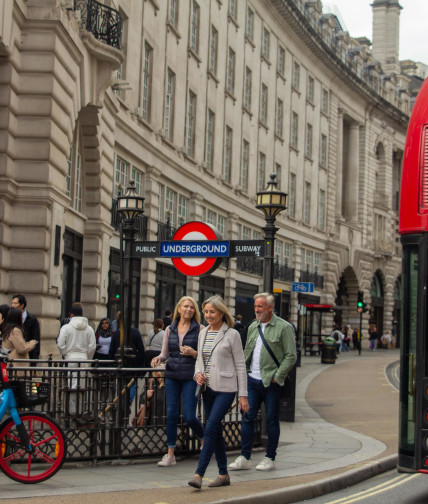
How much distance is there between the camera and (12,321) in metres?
11.3

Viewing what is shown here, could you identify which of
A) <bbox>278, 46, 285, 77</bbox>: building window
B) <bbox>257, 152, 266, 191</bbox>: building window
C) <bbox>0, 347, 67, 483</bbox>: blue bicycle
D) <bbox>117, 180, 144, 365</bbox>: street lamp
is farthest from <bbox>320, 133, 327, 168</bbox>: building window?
<bbox>0, 347, 67, 483</bbox>: blue bicycle

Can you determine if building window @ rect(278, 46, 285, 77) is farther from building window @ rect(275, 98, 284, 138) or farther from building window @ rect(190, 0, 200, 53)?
building window @ rect(190, 0, 200, 53)

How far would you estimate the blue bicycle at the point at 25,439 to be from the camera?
28.3ft

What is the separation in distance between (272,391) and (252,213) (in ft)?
109

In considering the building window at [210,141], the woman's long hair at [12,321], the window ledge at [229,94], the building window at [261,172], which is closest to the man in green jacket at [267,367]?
the woman's long hair at [12,321]

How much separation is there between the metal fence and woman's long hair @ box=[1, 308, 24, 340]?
1128mm

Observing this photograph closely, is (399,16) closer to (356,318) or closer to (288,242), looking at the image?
(356,318)

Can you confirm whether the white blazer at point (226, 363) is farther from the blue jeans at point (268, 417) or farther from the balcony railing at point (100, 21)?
the balcony railing at point (100, 21)

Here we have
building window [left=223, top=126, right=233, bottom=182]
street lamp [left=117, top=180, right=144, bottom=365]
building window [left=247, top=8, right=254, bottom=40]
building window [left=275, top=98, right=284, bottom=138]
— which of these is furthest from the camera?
building window [left=275, top=98, right=284, bottom=138]

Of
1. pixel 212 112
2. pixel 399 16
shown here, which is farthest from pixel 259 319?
pixel 399 16

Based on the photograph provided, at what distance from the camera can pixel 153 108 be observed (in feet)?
98.8

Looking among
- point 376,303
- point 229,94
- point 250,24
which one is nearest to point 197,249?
point 229,94

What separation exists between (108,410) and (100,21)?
48.4 ft

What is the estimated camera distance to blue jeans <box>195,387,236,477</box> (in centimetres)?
860
